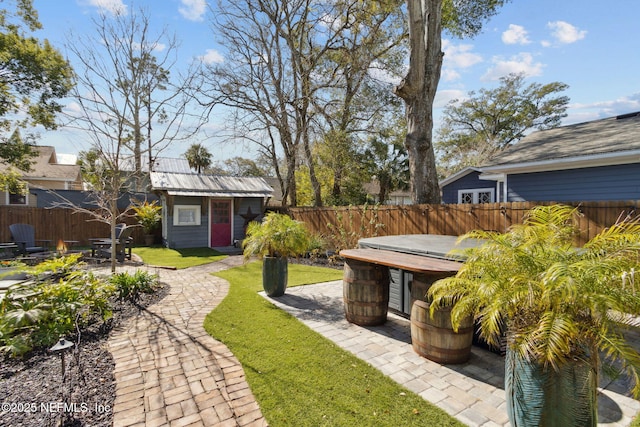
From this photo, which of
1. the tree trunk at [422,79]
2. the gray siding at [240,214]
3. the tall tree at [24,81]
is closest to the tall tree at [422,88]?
the tree trunk at [422,79]

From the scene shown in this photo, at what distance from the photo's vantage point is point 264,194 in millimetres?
13336

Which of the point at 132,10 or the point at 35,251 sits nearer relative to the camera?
the point at 132,10

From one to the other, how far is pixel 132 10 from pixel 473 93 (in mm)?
28051

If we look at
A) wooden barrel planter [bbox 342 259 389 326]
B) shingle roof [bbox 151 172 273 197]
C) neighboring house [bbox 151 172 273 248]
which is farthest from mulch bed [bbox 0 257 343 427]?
neighboring house [bbox 151 172 273 248]

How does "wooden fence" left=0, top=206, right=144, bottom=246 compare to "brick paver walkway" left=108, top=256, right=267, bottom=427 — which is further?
"wooden fence" left=0, top=206, right=144, bottom=246

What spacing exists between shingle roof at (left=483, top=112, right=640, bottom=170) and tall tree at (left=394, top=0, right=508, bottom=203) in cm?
189

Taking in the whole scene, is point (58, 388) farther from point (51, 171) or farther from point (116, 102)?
point (51, 171)

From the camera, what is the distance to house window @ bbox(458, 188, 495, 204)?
1381 centimetres

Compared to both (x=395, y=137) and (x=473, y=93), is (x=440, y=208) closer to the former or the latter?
(x=395, y=137)

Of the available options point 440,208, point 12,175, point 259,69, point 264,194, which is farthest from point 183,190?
point 440,208

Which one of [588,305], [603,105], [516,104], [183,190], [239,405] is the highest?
[603,105]

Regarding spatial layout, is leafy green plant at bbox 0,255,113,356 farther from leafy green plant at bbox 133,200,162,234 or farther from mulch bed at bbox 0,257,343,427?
leafy green plant at bbox 133,200,162,234

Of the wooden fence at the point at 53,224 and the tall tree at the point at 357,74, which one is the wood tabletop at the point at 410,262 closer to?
the tall tree at the point at 357,74

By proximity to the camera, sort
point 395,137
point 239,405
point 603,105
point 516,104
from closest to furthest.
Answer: point 239,405 → point 395,137 → point 516,104 → point 603,105
